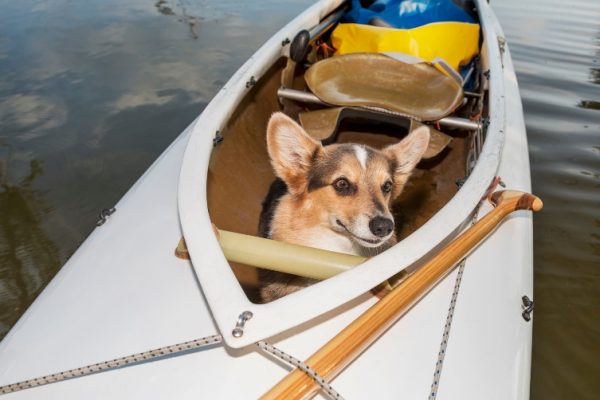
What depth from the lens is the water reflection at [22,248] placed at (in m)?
2.97

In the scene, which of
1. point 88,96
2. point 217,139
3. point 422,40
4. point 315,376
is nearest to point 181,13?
point 88,96

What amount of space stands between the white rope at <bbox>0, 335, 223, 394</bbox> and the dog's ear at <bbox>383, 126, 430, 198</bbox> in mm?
1540

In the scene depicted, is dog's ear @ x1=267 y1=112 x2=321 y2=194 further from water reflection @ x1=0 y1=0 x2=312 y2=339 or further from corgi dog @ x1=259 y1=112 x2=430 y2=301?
water reflection @ x1=0 y1=0 x2=312 y2=339

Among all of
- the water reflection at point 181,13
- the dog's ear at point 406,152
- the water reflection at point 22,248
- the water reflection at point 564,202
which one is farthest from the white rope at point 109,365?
the water reflection at point 181,13

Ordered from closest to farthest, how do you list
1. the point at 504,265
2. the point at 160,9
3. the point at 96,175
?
1. the point at 504,265
2. the point at 96,175
3. the point at 160,9

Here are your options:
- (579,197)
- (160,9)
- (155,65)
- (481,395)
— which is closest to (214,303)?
(481,395)

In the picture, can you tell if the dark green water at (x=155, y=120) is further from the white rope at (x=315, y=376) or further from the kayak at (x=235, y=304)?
the white rope at (x=315, y=376)

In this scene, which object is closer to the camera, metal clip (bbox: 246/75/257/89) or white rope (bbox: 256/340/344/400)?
white rope (bbox: 256/340/344/400)

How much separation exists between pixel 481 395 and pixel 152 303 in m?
1.36

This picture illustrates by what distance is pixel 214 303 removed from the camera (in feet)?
4.48

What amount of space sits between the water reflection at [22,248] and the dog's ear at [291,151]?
215cm

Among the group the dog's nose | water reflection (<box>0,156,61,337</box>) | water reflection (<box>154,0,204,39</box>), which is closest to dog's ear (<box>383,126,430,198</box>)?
the dog's nose

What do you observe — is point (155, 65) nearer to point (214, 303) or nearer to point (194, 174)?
point (194, 174)

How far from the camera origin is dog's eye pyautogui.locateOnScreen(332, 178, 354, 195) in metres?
2.17
